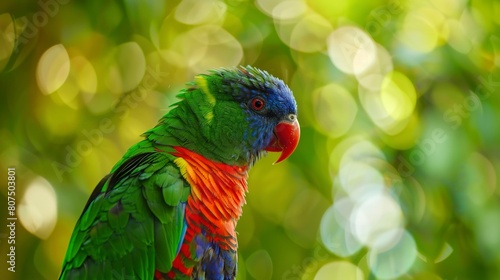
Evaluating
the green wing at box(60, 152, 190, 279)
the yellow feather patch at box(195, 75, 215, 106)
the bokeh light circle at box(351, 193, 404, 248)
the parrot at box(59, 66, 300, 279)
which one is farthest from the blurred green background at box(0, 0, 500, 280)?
the green wing at box(60, 152, 190, 279)

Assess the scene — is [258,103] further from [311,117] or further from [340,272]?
[340,272]

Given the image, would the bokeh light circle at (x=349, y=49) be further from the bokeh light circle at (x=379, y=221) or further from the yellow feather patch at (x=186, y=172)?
the yellow feather patch at (x=186, y=172)

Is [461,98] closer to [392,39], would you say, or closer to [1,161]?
[392,39]

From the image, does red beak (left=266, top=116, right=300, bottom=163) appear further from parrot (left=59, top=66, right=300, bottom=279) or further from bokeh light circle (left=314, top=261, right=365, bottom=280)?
bokeh light circle (left=314, top=261, right=365, bottom=280)

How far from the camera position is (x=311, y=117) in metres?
4.08

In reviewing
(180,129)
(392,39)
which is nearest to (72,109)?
(180,129)

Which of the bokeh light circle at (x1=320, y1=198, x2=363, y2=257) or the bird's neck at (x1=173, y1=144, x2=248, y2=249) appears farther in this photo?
the bokeh light circle at (x1=320, y1=198, x2=363, y2=257)

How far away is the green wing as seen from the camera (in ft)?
8.42

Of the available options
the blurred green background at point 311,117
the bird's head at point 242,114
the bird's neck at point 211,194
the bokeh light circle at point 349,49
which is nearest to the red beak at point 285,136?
the bird's head at point 242,114

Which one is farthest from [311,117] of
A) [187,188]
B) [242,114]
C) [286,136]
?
[187,188]

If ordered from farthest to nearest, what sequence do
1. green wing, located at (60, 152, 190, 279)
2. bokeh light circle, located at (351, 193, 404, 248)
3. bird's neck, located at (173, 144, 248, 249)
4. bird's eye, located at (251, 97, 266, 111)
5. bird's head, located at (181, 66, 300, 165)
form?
bokeh light circle, located at (351, 193, 404, 248) < bird's eye, located at (251, 97, 266, 111) < bird's head, located at (181, 66, 300, 165) < bird's neck, located at (173, 144, 248, 249) < green wing, located at (60, 152, 190, 279)

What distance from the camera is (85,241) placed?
2619mm

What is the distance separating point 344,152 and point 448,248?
0.91 metres

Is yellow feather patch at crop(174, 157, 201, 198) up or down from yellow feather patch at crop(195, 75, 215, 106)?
down
